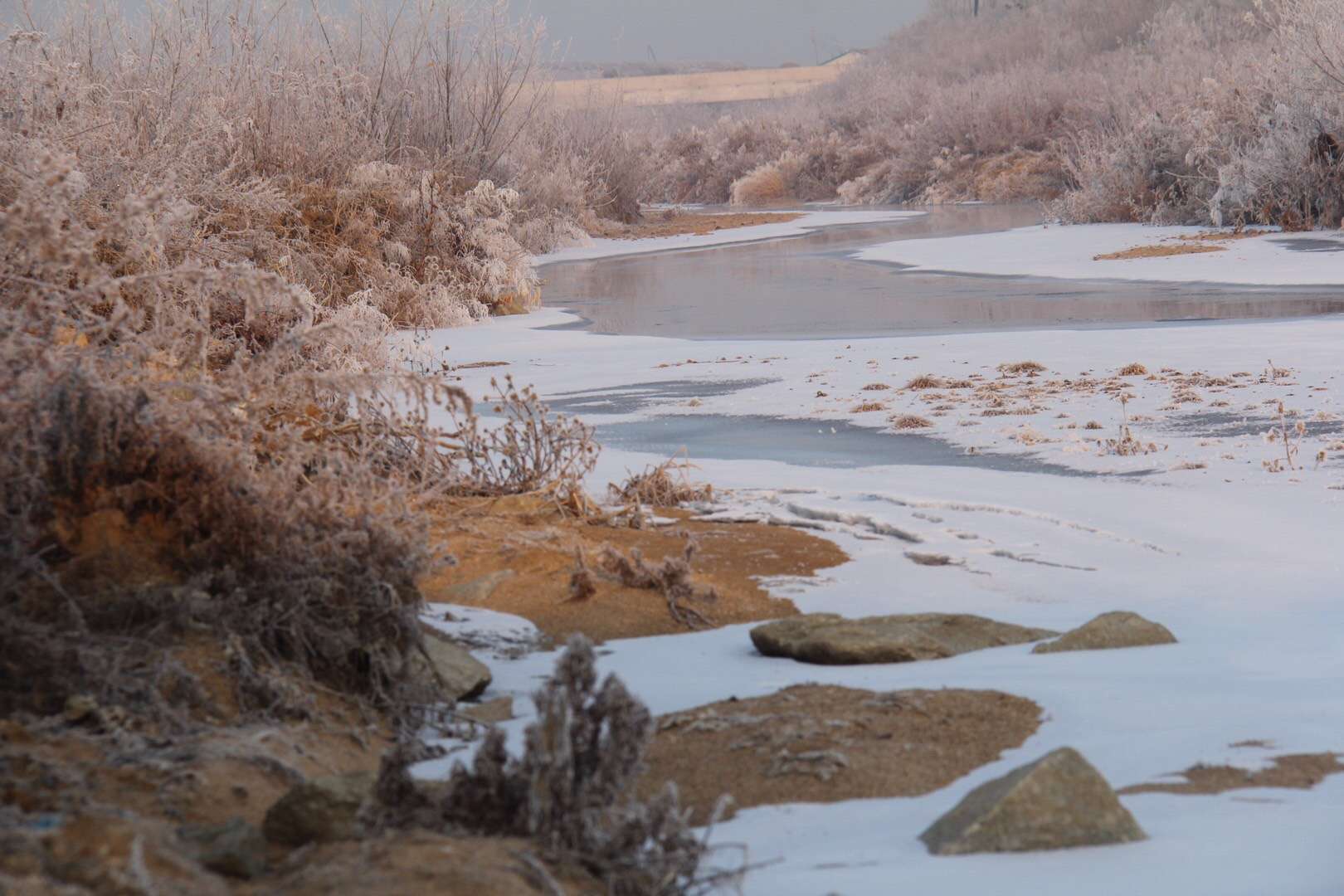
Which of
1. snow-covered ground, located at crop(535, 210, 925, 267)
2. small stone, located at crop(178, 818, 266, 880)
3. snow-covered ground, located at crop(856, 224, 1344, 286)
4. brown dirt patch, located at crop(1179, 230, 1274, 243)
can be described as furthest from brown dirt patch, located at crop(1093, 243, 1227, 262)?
small stone, located at crop(178, 818, 266, 880)

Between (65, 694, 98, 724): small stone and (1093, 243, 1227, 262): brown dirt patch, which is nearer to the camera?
(65, 694, 98, 724): small stone

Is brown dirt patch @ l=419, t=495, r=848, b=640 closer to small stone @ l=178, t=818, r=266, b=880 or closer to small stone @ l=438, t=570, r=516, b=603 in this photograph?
small stone @ l=438, t=570, r=516, b=603

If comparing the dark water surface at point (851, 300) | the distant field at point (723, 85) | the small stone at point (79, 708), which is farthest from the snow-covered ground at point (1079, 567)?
the distant field at point (723, 85)

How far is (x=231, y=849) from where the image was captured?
215 cm

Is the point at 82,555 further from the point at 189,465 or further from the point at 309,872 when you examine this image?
the point at 309,872

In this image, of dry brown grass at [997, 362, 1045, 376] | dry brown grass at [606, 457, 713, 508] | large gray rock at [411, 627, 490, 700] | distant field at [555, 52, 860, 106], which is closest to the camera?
large gray rock at [411, 627, 490, 700]

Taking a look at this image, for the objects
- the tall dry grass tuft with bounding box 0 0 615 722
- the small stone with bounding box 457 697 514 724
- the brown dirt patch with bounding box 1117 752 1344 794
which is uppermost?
the tall dry grass tuft with bounding box 0 0 615 722

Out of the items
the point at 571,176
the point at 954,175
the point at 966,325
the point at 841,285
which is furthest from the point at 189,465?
the point at 954,175

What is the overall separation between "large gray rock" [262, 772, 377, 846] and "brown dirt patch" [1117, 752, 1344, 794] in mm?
1443

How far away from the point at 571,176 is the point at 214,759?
27289 mm

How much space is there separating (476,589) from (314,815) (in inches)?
94.0

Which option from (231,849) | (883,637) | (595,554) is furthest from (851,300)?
(231,849)

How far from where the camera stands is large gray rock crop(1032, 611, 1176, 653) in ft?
13.1

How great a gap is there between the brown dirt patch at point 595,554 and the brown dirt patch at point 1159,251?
13.4 m
